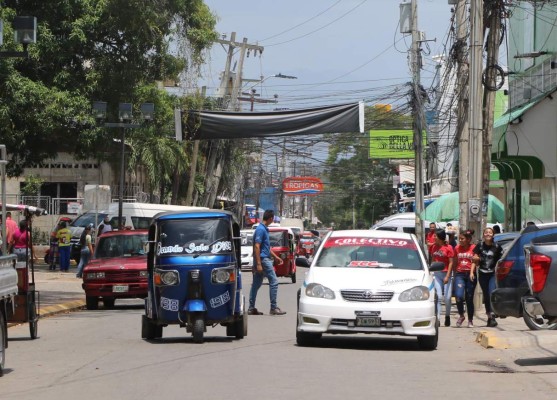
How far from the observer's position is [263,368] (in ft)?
41.6

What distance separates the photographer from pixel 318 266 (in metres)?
16.1

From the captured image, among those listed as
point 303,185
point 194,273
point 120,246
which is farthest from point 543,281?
point 303,185

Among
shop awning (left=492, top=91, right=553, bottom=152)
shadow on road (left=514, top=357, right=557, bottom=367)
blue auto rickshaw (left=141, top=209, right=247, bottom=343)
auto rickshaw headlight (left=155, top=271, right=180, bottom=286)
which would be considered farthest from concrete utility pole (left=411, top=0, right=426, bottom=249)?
shadow on road (left=514, top=357, right=557, bottom=367)

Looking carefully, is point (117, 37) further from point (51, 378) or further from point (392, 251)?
point (51, 378)

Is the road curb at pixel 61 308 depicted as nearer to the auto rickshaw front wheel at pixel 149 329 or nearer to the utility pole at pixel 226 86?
the auto rickshaw front wheel at pixel 149 329

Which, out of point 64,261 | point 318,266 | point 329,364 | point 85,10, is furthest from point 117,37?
point 329,364

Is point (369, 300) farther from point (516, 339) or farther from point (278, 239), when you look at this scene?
point (278, 239)

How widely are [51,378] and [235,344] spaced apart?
13.5 feet

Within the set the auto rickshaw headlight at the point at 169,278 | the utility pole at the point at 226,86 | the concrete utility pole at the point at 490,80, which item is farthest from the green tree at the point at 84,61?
the utility pole at the point at 226,86

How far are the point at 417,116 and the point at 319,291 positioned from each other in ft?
85.5

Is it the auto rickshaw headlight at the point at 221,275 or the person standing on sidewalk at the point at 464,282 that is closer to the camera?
the auto rickshaw headlight at the point at 221,275

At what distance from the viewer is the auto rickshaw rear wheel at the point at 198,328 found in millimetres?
15719

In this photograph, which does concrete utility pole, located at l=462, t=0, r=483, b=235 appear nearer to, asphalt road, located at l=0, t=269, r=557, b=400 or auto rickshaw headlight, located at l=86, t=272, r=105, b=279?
asphalt road, located at l=0, t=269, r=557, b=400

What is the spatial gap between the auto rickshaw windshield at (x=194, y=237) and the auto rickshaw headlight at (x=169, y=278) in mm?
361
